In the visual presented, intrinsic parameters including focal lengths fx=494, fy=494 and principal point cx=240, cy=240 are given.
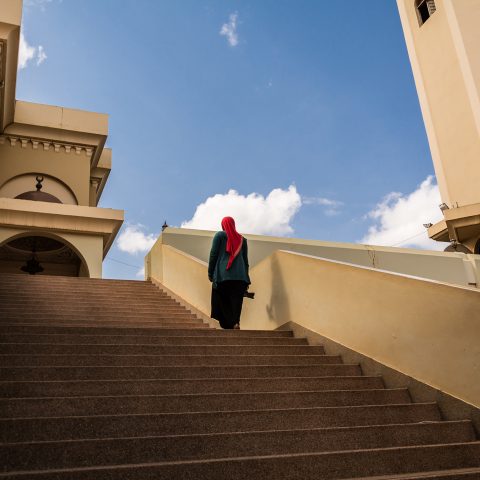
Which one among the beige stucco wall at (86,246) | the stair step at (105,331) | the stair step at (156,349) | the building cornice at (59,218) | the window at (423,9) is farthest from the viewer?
the window at (423,9)

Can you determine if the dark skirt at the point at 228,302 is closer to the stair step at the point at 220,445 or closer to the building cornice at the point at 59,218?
the stair step at the point at 220,445

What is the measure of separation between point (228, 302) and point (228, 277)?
1.32ft

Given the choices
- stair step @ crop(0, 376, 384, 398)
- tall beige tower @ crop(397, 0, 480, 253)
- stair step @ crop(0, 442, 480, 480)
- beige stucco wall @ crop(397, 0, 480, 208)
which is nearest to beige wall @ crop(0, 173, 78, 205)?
tall beige tower @ crop(397, 0, 480, 253)

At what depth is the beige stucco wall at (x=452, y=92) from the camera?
58.2 feet

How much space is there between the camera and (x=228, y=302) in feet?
21.9

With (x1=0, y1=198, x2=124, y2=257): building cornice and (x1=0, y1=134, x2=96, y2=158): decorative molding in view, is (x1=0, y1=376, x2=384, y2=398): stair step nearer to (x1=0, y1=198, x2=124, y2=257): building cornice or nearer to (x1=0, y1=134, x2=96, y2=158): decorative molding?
(x1=0, y1=198, x2=124, y2=257): building cornice

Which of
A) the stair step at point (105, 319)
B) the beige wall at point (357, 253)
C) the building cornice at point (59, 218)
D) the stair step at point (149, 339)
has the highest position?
the building cornice at point (59, 218)

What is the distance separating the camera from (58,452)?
2600 mm

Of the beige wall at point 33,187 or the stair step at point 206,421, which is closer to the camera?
the stair step at point 206,421

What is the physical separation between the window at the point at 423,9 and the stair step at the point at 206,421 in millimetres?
20425

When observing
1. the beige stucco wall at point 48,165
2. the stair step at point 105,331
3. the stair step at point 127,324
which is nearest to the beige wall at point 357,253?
the stair step at point 127,324

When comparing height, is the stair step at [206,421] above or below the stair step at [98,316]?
below

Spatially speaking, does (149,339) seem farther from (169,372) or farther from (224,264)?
(224,264)

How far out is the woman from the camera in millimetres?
6547
